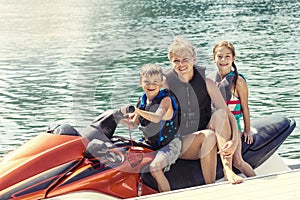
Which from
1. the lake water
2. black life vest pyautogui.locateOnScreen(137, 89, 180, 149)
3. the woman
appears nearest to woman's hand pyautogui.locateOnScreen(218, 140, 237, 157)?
the woman

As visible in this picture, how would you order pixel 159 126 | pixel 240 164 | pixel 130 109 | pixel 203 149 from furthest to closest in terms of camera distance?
pixel 240 164 < pixel 203 149 < pixel 159 126 < pixel 130 109

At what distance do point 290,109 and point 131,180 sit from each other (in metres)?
7.08

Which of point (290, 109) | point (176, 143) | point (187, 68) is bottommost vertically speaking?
point (290, 109)

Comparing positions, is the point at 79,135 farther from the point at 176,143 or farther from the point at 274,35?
the point at 274,35

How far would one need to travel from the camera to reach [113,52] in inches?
185

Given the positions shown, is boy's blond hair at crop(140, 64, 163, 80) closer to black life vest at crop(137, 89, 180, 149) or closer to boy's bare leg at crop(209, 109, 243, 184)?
black life vest at crop(137, 89, 180, 149)

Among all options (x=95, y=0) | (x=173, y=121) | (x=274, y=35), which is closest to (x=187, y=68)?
(x=173, y=121)

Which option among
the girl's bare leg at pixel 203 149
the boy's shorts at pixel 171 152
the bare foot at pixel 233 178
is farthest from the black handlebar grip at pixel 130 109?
the bare foot at pixel 233 178

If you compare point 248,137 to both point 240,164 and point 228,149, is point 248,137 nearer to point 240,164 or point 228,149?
point 240,164

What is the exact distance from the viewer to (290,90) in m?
12.5

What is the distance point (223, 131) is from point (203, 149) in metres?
0.20

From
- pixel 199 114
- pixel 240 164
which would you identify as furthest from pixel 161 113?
pixel 240 164

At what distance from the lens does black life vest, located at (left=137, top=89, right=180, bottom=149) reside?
4.52m

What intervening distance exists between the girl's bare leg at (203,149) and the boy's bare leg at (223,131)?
2.0 inches
